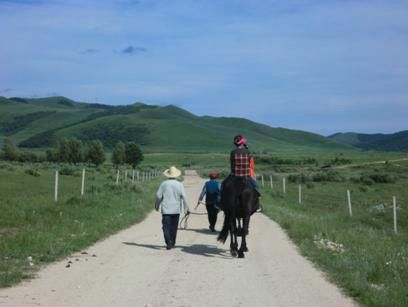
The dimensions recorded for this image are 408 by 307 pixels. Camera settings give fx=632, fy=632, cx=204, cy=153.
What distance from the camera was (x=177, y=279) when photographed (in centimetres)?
1048

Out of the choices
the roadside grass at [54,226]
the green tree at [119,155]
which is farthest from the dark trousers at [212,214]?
the green tree at [119,155]

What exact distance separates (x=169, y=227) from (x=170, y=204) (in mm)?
543

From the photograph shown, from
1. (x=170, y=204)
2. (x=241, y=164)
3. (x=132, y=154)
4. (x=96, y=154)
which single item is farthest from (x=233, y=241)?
(x=96, y=154)

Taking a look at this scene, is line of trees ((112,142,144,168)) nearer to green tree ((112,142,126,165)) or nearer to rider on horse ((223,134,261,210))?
green tree ((112,142,126,165))

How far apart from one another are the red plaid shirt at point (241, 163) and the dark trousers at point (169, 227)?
7.19 ft

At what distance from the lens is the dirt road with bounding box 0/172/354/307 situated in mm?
8891

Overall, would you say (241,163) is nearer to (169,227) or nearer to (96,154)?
(169,227)

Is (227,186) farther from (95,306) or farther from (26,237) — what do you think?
(95,306)

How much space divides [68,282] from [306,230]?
8.70 metres

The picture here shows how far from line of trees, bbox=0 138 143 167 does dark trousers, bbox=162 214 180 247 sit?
9349 centimetres

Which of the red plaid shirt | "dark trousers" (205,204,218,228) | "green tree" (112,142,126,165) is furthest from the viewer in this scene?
"green tree" (112,142,126,165)

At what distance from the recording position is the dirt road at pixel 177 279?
29.2ft

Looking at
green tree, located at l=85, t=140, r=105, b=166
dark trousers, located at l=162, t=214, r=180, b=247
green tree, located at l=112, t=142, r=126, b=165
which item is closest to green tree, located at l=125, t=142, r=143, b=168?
green tree, located at l=112, t=142, r=126, b=165

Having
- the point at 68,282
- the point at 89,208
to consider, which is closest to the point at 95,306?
the point at 68,282
